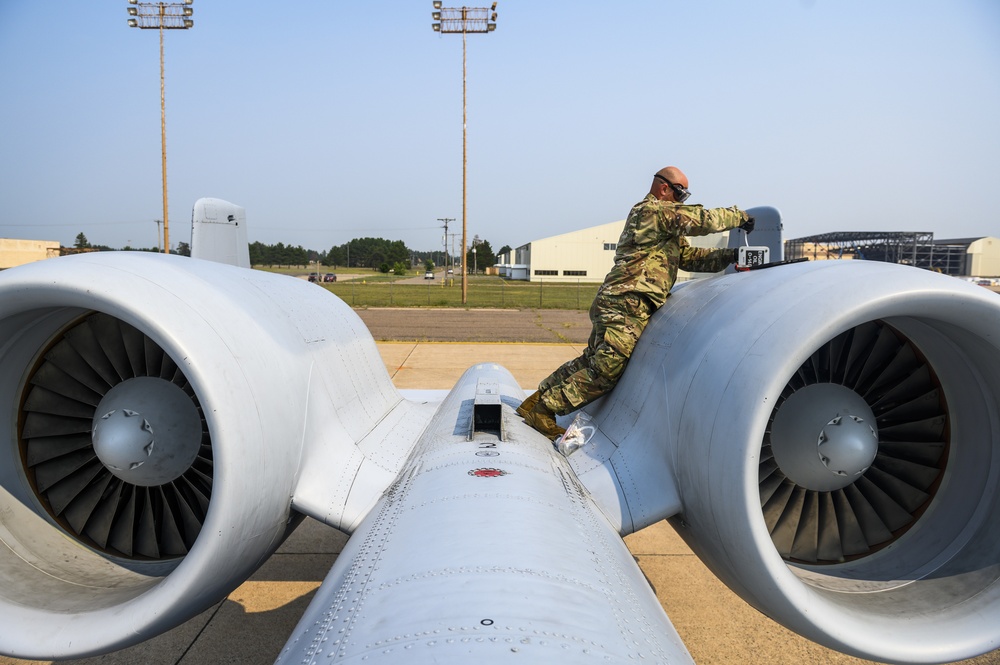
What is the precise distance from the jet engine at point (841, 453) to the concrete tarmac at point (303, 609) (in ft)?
4.10

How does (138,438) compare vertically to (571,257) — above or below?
below

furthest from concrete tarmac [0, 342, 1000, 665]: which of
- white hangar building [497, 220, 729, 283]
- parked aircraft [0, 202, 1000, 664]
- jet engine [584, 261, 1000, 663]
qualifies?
white hangar building [497, 220, 729, 283]

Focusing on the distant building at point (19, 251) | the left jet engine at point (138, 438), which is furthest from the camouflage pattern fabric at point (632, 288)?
the distant building at point (19, 251)

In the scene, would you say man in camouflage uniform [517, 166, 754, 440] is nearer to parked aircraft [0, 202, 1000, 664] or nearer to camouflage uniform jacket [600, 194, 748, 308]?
camouflage uniform jacket [600, 194, 748, 308]

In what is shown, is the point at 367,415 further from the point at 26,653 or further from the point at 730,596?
the point at 730,596

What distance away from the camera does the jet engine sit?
8.34 ft

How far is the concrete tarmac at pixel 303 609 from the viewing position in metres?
3.90

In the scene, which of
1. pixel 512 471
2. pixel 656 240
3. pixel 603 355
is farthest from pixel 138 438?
pixel 656 240

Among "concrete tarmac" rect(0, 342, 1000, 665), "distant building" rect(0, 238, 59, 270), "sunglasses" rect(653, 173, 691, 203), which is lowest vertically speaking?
"concrete tarmac" rect(0, 342, 1000, 665)

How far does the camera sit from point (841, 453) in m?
2.89

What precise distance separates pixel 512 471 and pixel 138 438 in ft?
5.85

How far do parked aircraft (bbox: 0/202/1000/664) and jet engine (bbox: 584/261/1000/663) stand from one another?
1cm

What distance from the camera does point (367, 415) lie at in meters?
4.54

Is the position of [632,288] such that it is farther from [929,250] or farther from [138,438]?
[929,250]
